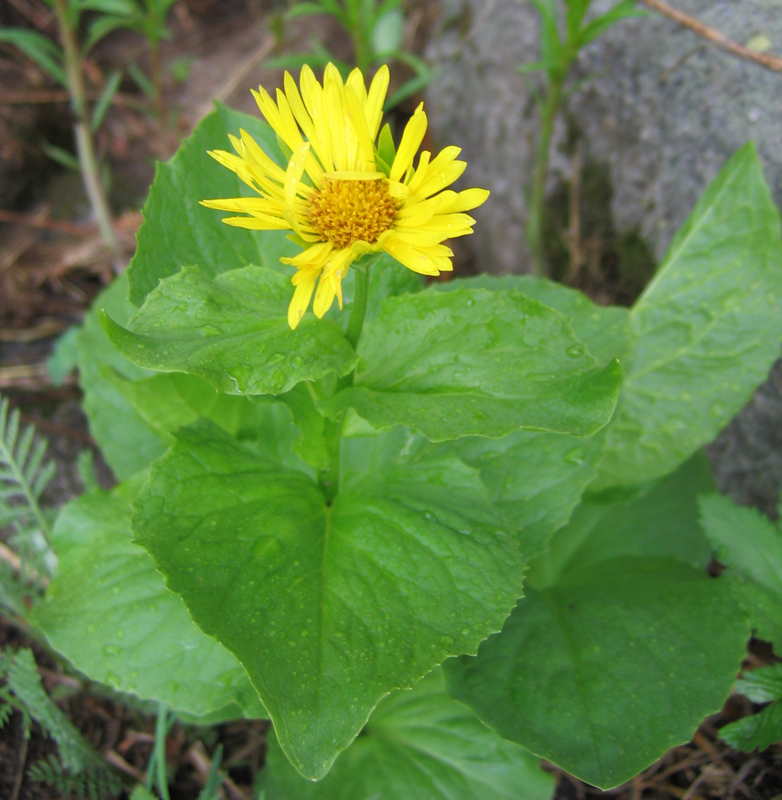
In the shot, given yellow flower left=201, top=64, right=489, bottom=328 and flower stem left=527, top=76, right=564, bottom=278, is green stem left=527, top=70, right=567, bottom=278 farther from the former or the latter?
yellow flower left=201, top=64, right=489, bottom=328

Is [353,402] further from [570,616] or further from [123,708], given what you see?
[123,708]

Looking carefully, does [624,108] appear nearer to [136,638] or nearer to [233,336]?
[233,336]

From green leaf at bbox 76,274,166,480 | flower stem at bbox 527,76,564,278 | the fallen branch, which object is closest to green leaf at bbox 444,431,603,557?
green leaf at bbox 76,274,166,480

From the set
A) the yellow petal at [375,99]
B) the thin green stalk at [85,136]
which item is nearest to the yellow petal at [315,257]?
the yellow petal at [375,99]

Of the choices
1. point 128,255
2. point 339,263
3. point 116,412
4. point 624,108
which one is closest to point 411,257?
point 339,263

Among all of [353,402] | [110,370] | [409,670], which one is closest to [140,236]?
[110,370]
